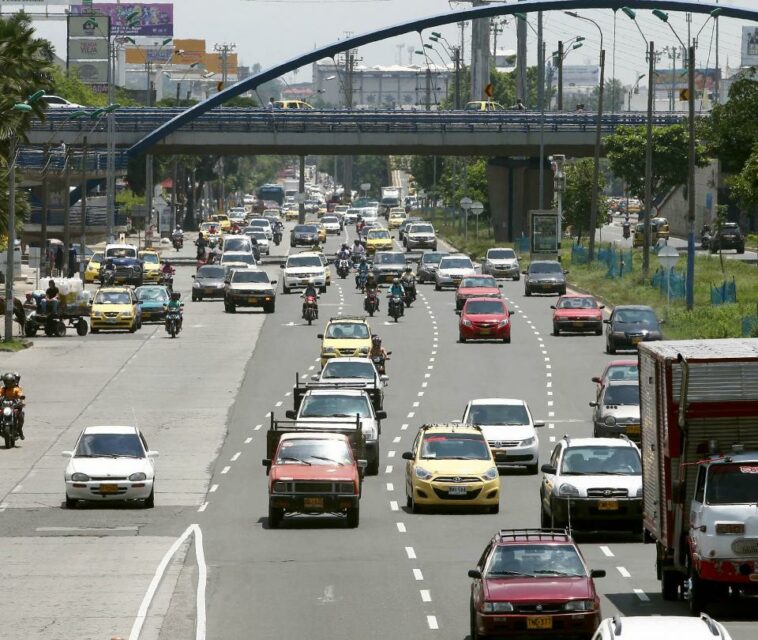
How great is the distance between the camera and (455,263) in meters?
86.5

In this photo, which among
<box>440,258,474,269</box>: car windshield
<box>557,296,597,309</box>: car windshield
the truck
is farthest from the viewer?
<box>440,258,474,269</box>: car windshield

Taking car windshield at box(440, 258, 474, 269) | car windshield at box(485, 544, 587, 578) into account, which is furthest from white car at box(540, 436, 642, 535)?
car windshield at box(440, 258, 474, 269)

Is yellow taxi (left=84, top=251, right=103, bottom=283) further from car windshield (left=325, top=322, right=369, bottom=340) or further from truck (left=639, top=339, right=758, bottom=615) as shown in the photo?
truck (left=639, top=339, right=758, bottom=615)

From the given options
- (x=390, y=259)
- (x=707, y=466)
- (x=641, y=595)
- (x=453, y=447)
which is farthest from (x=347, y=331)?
(x=707, y=466)

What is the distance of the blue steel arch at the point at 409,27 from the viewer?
347 ft

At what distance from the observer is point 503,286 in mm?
87375

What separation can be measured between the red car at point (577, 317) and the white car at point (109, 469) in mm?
31907

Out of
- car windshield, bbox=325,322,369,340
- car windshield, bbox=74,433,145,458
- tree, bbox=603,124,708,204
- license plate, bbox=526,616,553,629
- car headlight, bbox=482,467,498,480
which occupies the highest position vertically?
tree, bbox=603,124,708,204

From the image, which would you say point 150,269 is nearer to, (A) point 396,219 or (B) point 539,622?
(B) point 539,622

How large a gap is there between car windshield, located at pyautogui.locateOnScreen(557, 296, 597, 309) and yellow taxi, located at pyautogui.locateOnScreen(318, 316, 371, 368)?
38.4ft

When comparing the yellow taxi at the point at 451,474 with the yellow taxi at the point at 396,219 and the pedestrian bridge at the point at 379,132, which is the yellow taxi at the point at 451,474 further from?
the yellow taxi at the point at 396,219

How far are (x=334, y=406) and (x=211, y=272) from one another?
44.2 meters

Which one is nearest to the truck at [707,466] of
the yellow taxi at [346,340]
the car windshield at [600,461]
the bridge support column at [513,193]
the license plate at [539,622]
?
the license plate at [539,622]

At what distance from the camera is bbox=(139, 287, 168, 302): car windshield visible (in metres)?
70.7
